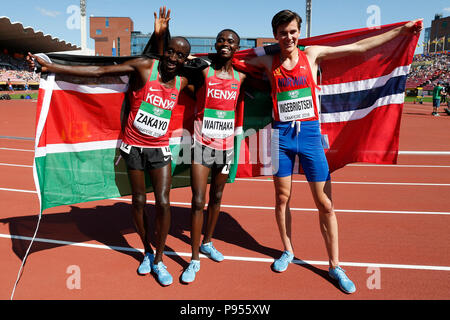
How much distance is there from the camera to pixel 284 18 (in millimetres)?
2805

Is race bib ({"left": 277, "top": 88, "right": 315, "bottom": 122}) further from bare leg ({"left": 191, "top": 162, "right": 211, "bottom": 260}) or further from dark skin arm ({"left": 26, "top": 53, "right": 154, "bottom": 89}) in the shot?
dark skin arm ({"left": 26, "top": 53, "right": 154, "bottom": 89})

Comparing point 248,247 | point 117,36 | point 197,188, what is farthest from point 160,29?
point 117,36

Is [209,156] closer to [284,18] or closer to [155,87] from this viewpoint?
[155,87]

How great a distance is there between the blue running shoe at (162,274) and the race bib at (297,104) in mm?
1823

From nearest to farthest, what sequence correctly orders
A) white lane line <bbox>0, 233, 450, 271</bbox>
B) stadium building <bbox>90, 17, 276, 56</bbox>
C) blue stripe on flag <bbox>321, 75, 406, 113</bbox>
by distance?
white lane line <bbox>0, 233, 450, 271</bbox>, blue stripe on flag <bbox>321, 75, 406, 113</bbox>, stadium building <bbox>90, 17, 276, 56</bbox>

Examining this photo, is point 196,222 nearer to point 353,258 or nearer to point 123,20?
point 353,258

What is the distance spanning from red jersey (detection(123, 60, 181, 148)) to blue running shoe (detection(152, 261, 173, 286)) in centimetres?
116

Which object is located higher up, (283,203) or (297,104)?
(297,104)

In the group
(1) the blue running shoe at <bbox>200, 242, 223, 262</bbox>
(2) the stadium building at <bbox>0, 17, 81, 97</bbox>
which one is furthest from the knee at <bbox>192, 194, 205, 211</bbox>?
(2) the stadium building at <bbox>0, 17, 81, 97</bbox>

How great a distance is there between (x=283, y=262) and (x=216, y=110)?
167cm

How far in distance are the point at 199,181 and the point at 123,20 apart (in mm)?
73252

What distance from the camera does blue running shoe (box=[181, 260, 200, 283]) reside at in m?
3.00
